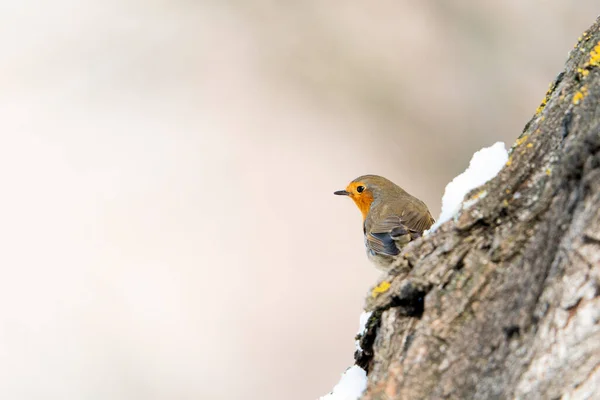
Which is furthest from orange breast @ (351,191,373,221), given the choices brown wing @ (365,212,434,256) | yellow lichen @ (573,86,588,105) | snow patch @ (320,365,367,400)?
yellow lichen @ (573,86,588,105)

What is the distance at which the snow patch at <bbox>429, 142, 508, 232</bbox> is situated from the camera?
204cm

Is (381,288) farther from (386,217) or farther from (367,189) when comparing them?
(367,189)

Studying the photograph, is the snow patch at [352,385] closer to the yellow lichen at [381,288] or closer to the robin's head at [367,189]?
the yellow lichen at [381,288]

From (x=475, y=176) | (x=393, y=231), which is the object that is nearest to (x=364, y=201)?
(x=393, y=231)

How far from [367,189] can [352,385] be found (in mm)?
3518

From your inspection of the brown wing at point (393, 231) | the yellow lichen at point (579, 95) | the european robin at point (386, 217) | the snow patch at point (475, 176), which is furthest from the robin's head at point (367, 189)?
the yellow lichen at point (579, 95)

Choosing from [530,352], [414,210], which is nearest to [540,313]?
[530,352]

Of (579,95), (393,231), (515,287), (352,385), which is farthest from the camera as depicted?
(393,231)

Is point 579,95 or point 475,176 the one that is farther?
point 475,176

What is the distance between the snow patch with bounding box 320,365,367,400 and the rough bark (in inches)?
7.8

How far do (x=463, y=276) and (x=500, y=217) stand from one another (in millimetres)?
186

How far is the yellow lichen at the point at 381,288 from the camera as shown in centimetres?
176

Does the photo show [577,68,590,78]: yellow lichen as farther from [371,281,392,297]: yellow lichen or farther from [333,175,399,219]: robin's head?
[333,175,399,219]: robin's head

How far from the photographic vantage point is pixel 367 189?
5480 millimetres
